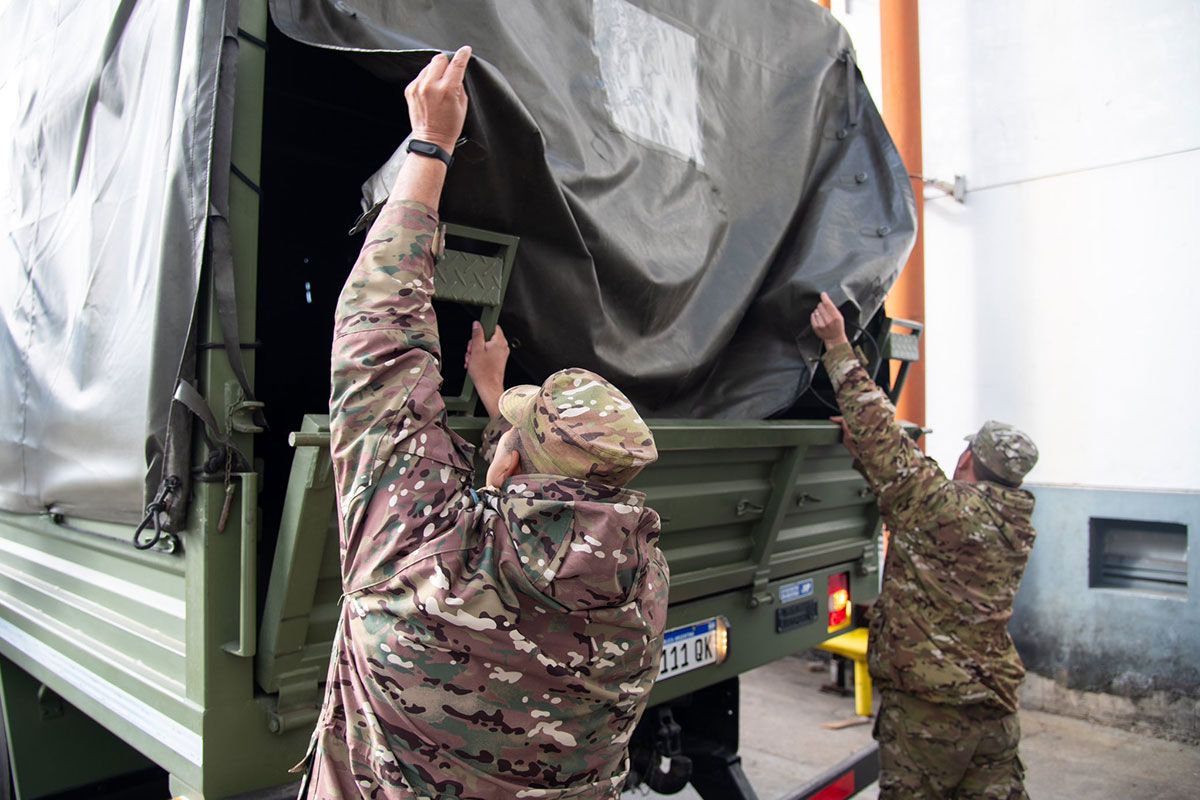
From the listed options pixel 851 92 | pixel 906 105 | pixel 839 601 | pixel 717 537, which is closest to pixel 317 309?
pixel 717 537

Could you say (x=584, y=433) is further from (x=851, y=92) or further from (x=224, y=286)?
(x=851, y=92)

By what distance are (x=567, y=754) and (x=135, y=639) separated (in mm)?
1065

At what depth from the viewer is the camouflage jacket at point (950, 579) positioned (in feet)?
9.52

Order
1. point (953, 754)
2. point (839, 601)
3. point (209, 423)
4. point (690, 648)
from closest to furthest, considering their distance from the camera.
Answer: point (209, 423) < point (690, 648) < point (953, 754) < point (839, 601)

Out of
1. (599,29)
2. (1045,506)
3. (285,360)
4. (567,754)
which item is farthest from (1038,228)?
(567,754)

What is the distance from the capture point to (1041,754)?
473 cm

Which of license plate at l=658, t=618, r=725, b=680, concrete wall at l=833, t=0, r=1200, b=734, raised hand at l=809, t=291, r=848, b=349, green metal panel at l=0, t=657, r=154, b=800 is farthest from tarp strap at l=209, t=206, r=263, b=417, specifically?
concrete wall at l=833, t=0, r=1200, b=734

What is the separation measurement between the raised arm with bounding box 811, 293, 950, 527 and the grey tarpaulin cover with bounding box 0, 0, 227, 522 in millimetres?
1680

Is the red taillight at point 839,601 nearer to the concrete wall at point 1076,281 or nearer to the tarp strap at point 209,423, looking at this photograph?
the tarp strap at point 209,423

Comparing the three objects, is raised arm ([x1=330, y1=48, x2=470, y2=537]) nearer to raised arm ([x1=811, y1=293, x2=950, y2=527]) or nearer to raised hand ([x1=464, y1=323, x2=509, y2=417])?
raised hand ([x1=464, y1=323, x2=509, y2=417])

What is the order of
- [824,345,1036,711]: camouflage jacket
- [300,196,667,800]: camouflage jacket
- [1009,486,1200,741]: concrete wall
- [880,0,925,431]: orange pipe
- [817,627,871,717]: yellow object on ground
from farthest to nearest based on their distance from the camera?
1. [880,0,925,431]: orange pipe
2. [817,627,871,717]: yellow object on ground
3. [1009,486,1200,741]: concrete wall
4. [824,345,1036,711]: camouflage jacket
5. [300,196,667,800]: camouflage jacket

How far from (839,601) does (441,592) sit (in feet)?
6.94

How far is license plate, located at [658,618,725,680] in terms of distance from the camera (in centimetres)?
242

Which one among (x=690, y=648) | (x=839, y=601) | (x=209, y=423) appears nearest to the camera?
(x=209, y=423)
